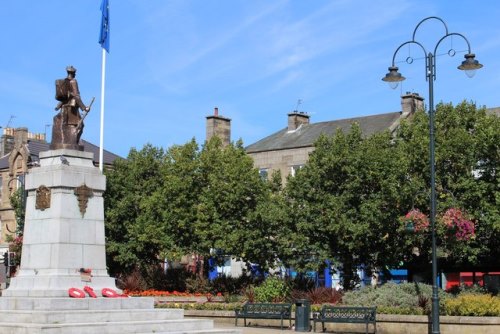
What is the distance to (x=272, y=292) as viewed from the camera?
33.8 m

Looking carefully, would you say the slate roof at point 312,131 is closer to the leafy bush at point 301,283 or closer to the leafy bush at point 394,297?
the leafy bush at point 301,283

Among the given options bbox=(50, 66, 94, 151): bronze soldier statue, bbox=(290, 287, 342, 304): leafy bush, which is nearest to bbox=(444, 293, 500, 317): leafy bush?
bbox=(290, 287, 342, 304): leafy bush

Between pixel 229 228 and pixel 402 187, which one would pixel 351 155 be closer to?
pixel 402 187

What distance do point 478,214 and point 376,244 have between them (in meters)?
5.00

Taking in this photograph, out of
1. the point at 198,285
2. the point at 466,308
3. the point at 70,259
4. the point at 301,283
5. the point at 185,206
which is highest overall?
the point at 185,206

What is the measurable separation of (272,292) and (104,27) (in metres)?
15.2

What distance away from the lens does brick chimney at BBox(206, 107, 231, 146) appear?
56.1 metres

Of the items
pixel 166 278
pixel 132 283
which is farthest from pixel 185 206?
pixel 132 283

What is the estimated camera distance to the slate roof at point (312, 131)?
53.5 meters

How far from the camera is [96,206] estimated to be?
23641 mm

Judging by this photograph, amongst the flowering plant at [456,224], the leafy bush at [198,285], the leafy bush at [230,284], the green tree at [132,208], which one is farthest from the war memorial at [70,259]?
the green tree at [132,208]

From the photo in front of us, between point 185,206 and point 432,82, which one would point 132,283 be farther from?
point 432,82

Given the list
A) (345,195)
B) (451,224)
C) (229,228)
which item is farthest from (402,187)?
(229,228)

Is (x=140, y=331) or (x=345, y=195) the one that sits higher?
(x=345, y=195)
